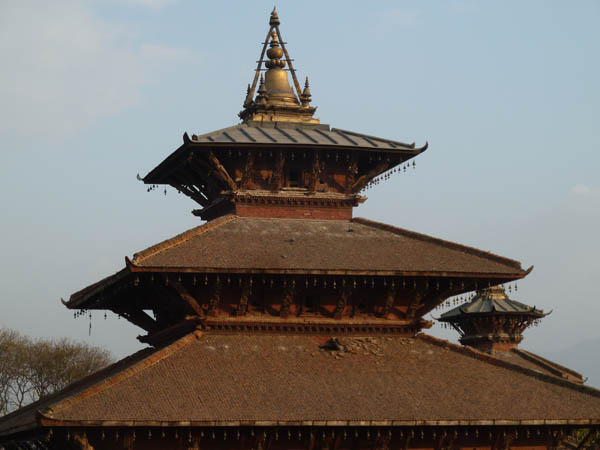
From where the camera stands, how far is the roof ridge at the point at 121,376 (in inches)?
1040

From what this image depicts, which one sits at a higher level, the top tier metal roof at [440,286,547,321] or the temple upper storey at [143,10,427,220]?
the temple upper storey at [143,10,427,220]

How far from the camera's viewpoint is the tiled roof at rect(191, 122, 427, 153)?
3406 centimetres

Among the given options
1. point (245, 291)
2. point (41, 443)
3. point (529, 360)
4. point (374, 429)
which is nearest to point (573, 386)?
point (374, 429)

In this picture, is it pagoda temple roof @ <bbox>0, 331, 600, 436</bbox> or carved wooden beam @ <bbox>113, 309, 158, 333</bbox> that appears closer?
pagoda temple roof @ <bbox>0, 331, 600, 436</bbox>

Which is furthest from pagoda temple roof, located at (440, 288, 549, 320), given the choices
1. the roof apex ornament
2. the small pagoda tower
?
the roof apex ornament

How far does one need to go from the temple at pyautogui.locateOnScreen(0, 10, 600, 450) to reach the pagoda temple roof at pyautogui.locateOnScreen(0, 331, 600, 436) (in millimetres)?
53

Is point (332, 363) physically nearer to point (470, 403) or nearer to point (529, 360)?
point (470, 403)

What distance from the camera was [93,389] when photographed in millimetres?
27281

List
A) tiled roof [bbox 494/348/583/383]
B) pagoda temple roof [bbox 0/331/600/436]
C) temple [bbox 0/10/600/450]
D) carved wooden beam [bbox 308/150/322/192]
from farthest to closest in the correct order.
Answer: tiled roof [bbox 494/348/583/383] < carved wooden beam [bbox 308/150/322/192] < temple [bbox 0/10/600/450] < pagoda temple roof [bbox 0/331/600/436]

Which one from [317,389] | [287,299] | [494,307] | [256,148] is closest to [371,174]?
[256,148]

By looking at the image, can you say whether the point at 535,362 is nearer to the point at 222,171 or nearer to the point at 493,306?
the point at 493,306

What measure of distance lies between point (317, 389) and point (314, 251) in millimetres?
4749

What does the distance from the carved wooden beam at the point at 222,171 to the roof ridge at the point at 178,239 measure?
949mm

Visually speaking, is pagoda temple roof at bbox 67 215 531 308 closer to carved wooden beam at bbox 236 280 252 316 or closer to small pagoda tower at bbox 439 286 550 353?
carved wooden beam at bbox 236 280 252 316
